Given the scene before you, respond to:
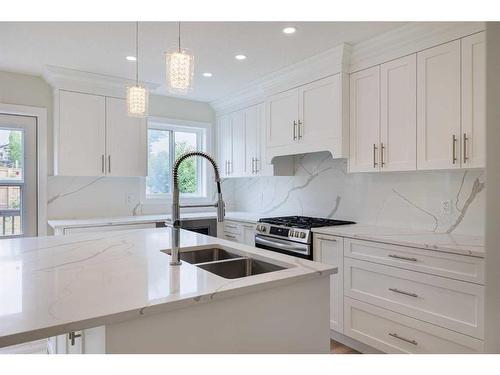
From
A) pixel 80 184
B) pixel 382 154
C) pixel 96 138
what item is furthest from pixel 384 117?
→ pixel 80 184

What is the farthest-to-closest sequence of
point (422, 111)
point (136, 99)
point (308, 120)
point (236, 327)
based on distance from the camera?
point (308, 120) → point (422, 111) → point (136, 99) → point (236, 327)

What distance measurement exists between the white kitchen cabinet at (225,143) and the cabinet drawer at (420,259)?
2300mm

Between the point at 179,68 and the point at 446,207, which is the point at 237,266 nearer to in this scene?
the point at 179,68

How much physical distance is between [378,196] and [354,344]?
1270 millimetres

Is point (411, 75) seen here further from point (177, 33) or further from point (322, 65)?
point (177, 33)

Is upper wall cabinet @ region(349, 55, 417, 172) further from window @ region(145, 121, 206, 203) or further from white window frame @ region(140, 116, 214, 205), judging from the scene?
window @ region(145, 121, 206, 203)

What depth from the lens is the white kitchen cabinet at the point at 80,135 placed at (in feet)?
11.7

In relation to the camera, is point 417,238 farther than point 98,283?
Yes

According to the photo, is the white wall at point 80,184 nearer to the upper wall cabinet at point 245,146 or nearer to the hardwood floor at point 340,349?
the upper wall cabinet at point 245,146

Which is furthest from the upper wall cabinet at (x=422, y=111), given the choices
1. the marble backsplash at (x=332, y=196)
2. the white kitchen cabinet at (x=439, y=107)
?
the marble backsplash at (x=332, y=196)

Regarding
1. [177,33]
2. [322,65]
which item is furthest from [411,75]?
[177,33]

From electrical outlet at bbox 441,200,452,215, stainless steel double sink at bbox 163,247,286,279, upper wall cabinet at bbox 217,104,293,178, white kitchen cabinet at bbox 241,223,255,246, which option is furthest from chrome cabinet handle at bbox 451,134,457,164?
white kitchen cabinet at bbox 241,223,255,246

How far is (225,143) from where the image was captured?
185 inches

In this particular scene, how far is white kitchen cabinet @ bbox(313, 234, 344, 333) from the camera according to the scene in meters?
2.78
